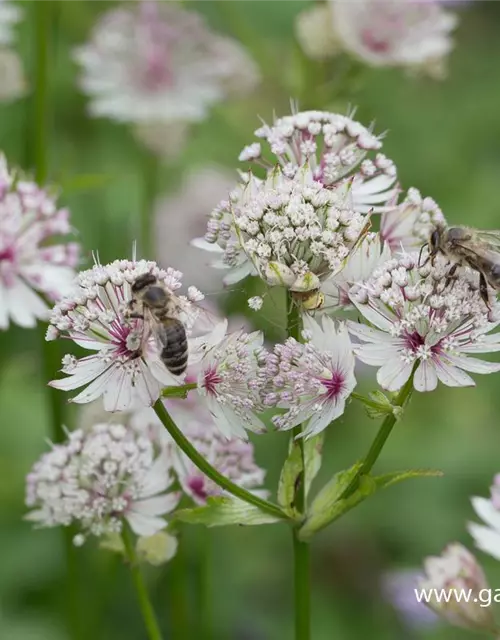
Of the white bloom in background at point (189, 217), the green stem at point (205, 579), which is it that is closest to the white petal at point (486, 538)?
the green stem at point (205, 579)

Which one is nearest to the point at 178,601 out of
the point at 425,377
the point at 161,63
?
the point at 425,377

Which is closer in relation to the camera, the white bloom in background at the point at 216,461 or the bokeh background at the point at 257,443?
the white bloom in background at the point at 216,461

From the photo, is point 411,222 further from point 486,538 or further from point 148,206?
point 148,206

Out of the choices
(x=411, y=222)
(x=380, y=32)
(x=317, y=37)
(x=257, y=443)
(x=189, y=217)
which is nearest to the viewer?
(x=411, y=222)

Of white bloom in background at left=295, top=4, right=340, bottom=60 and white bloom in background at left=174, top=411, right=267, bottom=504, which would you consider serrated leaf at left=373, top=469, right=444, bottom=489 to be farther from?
white bloom in background at left=295, top=4, right=340, bottom=60

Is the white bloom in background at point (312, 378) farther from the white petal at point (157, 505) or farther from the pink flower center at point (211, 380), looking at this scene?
the white petal at point (157, 505)

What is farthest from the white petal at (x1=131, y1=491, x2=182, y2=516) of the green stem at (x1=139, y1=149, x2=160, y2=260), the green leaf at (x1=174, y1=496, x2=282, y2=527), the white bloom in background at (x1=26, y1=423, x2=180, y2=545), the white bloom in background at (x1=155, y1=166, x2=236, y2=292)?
the white bloom in background at (x1=155, y1=166, x2=236, y2=292)
